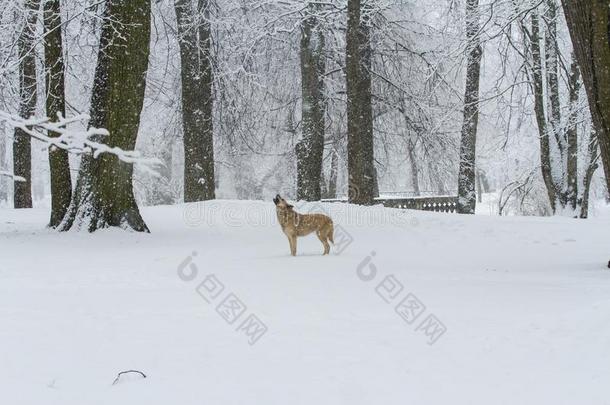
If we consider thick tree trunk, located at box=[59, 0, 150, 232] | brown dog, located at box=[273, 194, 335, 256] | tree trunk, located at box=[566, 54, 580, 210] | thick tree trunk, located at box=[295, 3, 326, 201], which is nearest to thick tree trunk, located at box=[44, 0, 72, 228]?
thick tree trunk, located at box=[59, 0, 150, 232]

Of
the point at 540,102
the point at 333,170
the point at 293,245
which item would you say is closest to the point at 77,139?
the point at 293,245

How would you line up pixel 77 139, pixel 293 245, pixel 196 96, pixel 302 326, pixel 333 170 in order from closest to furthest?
pixel 77 139, pixel 302 326, pixel 293 245, pixel 196 96, pixel 333 170

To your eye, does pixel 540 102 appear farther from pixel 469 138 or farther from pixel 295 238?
pixel 295 238

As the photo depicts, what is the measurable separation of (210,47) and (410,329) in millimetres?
13081

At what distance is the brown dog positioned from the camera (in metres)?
8.77

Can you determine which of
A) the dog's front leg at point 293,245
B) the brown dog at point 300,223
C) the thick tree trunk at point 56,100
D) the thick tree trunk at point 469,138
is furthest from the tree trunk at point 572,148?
the thick tree trunk at point 56,100

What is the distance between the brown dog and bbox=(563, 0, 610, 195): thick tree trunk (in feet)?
12.7

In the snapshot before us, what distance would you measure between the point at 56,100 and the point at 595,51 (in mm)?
9281

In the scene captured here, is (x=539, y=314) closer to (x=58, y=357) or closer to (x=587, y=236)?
(x=58, y=357)

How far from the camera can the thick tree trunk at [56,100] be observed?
36.3ft

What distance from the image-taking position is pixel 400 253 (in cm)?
903

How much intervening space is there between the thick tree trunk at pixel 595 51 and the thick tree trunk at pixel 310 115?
1052 cm

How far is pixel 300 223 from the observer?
8.87m

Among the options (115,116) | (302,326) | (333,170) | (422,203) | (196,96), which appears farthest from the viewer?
(333,170)
